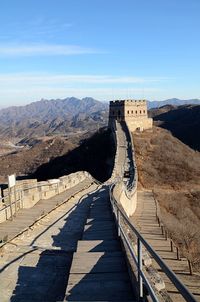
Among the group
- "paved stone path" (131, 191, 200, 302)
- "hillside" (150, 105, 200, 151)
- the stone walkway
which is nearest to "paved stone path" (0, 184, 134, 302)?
the stone walkway

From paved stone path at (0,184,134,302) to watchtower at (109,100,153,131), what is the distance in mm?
57999

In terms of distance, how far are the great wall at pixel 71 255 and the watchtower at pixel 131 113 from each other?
5305 centimetres

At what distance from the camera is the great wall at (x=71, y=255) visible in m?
6.52

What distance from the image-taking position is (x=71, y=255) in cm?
974

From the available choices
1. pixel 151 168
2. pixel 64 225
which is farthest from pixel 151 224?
pixel 151 168

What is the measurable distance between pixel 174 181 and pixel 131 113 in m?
20.4

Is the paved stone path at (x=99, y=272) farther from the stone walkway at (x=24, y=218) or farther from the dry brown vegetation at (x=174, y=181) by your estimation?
the dry brown vegetation at (x=174, y=181)

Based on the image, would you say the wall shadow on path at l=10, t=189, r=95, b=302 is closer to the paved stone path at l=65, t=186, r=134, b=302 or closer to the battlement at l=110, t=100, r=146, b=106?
the paved stone path at l=65, t=186, r=134, b=302

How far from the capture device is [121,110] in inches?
2793

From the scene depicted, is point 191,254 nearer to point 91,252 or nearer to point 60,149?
point 91,252

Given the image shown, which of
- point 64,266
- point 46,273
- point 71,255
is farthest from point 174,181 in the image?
point 46,273

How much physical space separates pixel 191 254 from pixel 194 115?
139 m

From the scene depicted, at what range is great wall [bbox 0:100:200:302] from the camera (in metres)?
6.52

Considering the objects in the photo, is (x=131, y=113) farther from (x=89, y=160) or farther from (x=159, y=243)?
(x=159, y=243)
